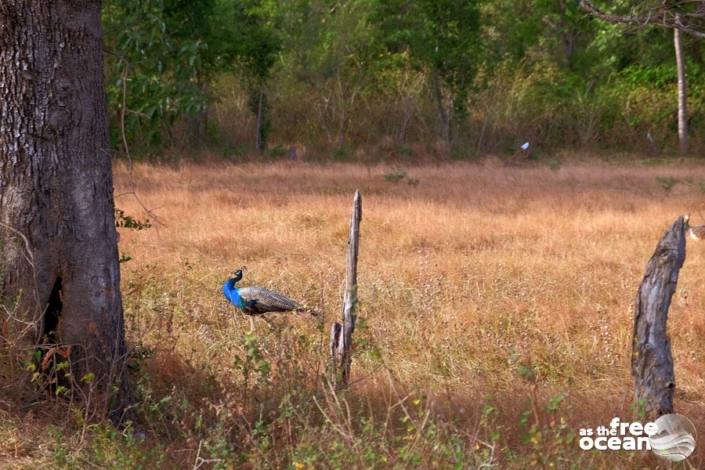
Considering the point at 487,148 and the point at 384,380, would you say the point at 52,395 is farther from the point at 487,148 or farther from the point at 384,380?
the point at 487,148

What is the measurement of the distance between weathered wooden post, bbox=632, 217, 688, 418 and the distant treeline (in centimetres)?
1725

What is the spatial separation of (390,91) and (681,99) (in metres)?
9.25

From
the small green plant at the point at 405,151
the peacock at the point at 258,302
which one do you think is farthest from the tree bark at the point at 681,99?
the peacock at the point at 258,302

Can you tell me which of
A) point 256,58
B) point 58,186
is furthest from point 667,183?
point 58,186

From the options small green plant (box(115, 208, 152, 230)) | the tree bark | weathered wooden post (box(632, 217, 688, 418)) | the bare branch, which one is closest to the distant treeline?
the tree bark

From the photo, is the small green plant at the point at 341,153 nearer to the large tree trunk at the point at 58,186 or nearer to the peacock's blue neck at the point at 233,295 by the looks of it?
the peacock's blue neck at the point at 233,295

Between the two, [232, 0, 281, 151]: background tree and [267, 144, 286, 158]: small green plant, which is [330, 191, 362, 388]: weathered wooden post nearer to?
[267, 144, 286, 158]: small green plant

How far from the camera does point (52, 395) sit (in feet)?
15.8

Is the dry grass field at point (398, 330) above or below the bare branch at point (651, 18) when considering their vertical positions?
below

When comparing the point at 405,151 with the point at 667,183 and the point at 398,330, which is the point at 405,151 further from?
the point at 398,330

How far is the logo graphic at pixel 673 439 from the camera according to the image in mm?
4504

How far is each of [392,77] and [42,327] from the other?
23.4m

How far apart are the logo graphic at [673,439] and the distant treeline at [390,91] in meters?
17.6

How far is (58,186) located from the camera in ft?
15.6
